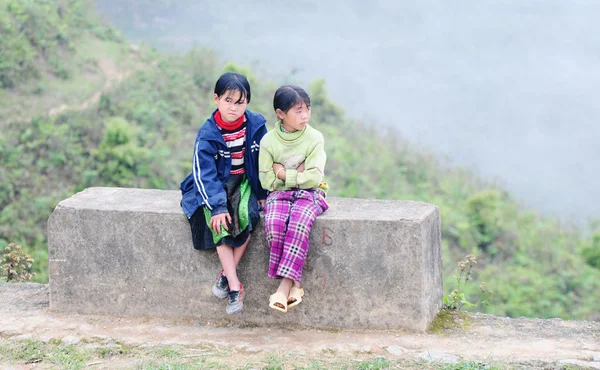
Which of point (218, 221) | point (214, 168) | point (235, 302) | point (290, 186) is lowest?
point (235, 302)

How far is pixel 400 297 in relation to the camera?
398cm

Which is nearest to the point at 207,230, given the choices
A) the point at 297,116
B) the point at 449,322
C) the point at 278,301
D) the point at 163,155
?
the point at 278,301

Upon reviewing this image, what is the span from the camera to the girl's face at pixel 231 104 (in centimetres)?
386

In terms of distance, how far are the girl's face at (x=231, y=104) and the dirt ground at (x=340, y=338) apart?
1.17 meters

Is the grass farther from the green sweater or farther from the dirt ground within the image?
the green sweater

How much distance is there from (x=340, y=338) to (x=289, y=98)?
4.19ft

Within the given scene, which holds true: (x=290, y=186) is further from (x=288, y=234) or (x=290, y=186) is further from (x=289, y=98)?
(x=289, y=98)

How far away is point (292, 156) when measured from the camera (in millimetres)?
3941

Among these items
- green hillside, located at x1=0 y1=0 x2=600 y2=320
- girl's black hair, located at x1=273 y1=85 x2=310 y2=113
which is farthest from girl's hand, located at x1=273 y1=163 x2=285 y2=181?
green hillside, located at x1=0 y1=0 x2=600 y2=320

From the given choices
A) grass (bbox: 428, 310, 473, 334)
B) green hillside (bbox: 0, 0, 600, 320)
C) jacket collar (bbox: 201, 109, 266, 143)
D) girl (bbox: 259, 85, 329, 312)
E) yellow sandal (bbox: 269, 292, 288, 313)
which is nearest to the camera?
yellow sandal (bbox: 269, 292, 288, 313)

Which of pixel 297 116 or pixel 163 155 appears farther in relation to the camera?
pixel 163 155

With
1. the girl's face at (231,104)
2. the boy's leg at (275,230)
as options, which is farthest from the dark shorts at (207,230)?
the girl's face at (231,104)

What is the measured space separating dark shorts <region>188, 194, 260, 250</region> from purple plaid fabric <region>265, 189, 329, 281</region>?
0.31 feet

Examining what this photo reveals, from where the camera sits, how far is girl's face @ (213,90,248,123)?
3863mm
